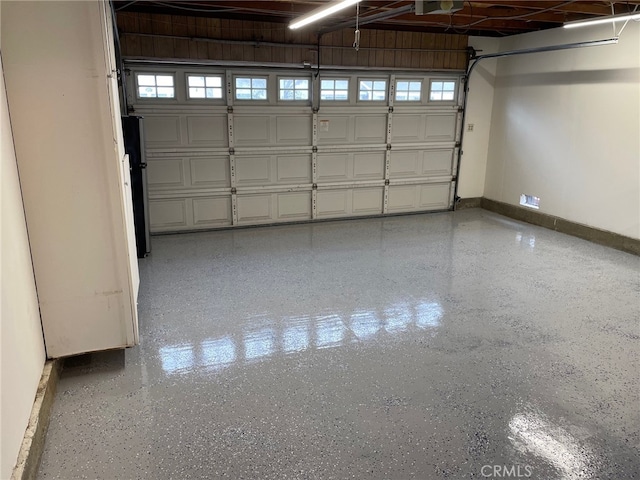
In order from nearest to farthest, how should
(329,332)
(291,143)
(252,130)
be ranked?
(329,332) < (252,130) < (291,143)

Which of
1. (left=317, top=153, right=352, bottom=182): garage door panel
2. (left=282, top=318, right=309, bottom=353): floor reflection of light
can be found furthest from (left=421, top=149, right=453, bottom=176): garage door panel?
(left=282, top=318, right=309, bottom=353): floor reflection of light

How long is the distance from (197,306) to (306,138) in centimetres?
A: 338

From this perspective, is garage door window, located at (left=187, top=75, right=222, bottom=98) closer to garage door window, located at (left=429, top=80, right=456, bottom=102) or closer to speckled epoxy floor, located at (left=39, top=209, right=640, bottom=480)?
speckled epoxy floor, located at (left=39, top=209, right=640, bottom=480)

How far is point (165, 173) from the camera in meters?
5.89

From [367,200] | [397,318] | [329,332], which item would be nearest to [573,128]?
[367,200]

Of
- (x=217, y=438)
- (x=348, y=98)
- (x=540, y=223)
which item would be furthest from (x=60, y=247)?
(x=540, y=223)

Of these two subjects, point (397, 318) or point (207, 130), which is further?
point (207, 130)

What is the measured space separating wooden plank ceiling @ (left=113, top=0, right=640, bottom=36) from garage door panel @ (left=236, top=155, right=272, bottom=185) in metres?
1.74

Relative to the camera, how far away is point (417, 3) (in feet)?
11.5

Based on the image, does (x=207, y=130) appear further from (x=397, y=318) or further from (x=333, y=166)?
(x=397, y=318)

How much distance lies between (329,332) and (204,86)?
3.90 meters

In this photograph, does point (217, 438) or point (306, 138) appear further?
point (306, 138)

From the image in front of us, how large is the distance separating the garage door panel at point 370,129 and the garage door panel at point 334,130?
13cm

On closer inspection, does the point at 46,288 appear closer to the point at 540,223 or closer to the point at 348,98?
the point at 348,98
